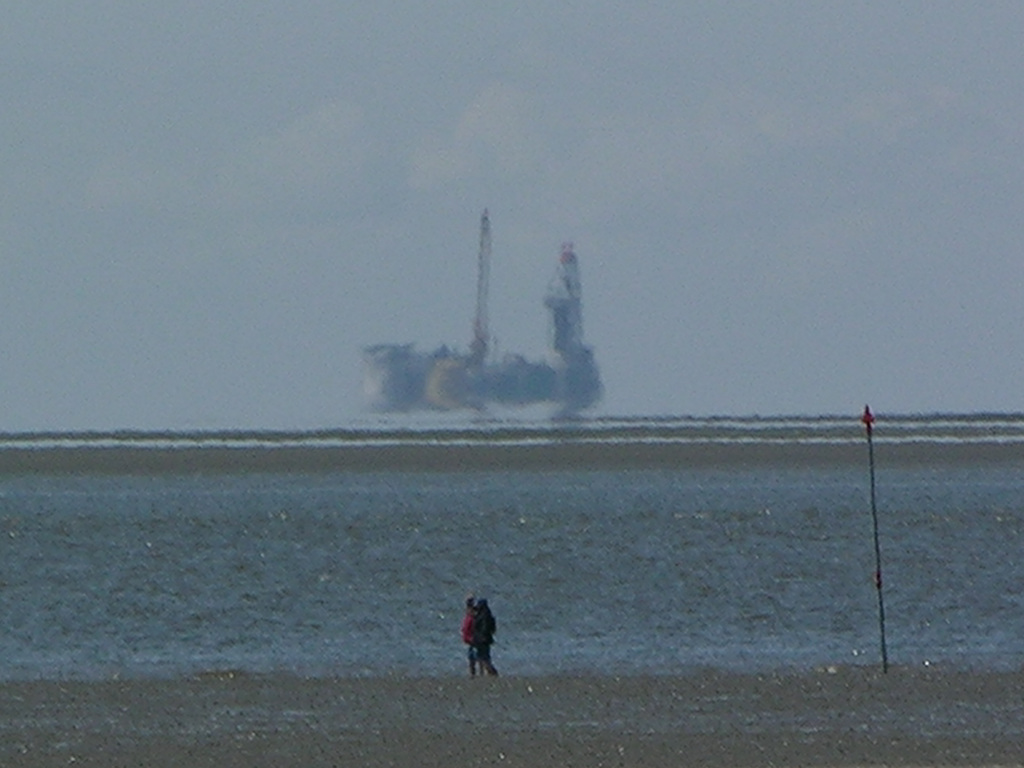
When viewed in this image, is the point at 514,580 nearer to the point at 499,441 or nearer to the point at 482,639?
the point at 482,639

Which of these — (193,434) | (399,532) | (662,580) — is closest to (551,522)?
(399,532)

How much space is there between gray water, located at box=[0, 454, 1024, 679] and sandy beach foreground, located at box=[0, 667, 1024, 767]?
1.89m

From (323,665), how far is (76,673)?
7.87 ft

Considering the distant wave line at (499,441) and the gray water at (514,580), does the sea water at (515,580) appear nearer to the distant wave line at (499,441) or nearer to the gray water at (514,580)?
the gray water at (514,580)

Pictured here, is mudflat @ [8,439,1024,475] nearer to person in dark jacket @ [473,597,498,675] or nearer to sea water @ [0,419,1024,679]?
sea water @ [0,419,1024,679]

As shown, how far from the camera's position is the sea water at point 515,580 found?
23438 millimetres

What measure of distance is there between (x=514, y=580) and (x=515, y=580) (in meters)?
0.01

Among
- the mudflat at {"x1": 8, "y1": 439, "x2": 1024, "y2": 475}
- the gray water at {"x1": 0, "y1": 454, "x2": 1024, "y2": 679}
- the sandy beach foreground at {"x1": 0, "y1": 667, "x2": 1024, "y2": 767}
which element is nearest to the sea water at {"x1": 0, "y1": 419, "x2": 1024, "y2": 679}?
the gray water at {"x1": 0, "y1": 454, "x2": 1024, "y2": 679}

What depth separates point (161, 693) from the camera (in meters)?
18.8

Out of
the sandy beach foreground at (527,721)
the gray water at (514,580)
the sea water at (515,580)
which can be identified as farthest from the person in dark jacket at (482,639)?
the gray water at (514,580)

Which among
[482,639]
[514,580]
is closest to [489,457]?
[514,580]

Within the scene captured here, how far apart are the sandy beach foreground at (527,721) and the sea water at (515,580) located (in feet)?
6.43

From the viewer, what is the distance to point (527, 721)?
16.3m

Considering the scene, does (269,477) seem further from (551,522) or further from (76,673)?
(76,673)
